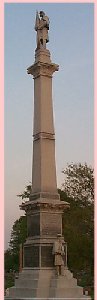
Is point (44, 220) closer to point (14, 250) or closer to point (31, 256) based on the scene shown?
point (31, 256)

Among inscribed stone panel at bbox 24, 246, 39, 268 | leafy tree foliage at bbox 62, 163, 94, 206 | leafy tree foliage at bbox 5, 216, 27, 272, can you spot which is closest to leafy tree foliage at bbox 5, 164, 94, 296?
leafy tree foliage at bbox 62, 163, 94, 206

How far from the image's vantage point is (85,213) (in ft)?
101

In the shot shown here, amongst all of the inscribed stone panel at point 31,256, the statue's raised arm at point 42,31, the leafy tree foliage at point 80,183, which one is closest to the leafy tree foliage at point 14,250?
the leafy tree foliage at point 80,183

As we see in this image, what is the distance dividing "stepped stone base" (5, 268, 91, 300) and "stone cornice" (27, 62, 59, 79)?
295 inches

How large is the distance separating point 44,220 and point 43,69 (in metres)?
5.92

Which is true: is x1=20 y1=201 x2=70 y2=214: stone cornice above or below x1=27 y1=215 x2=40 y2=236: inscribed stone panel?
above

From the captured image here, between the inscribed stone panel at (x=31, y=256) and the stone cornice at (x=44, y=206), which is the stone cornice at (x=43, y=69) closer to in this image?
the stone cornice at (x=44, y=206)

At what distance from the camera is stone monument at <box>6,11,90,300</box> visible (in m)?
16.1

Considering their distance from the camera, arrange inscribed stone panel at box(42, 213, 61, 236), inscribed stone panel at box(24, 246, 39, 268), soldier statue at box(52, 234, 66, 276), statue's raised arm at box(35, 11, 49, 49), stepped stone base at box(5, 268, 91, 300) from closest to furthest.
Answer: stepped stone base at box(5, 268, 91, 300) → soldier statue at box(52, 234, 66, 276) → inscribed stone panel at box(24, 246, 39, 268) → inscribed stone panel at box(42, 213, 61, 236) → statue's raised arm at box(35, 11, 49, 49)

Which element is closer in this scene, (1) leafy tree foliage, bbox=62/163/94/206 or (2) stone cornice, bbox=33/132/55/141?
(2) stone cornice, bbox=33/132/55/141

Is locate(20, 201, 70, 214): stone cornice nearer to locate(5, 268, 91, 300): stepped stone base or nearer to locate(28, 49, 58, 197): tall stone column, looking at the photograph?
locate(28, 49, 58, 197): tall stone column

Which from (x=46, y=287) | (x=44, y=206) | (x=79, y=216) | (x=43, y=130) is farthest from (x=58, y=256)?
(x=79, y=216)

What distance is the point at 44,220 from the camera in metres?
17.0

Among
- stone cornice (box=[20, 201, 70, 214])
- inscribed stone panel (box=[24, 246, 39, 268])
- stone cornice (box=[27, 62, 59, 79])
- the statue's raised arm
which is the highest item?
the statue's raised arm
